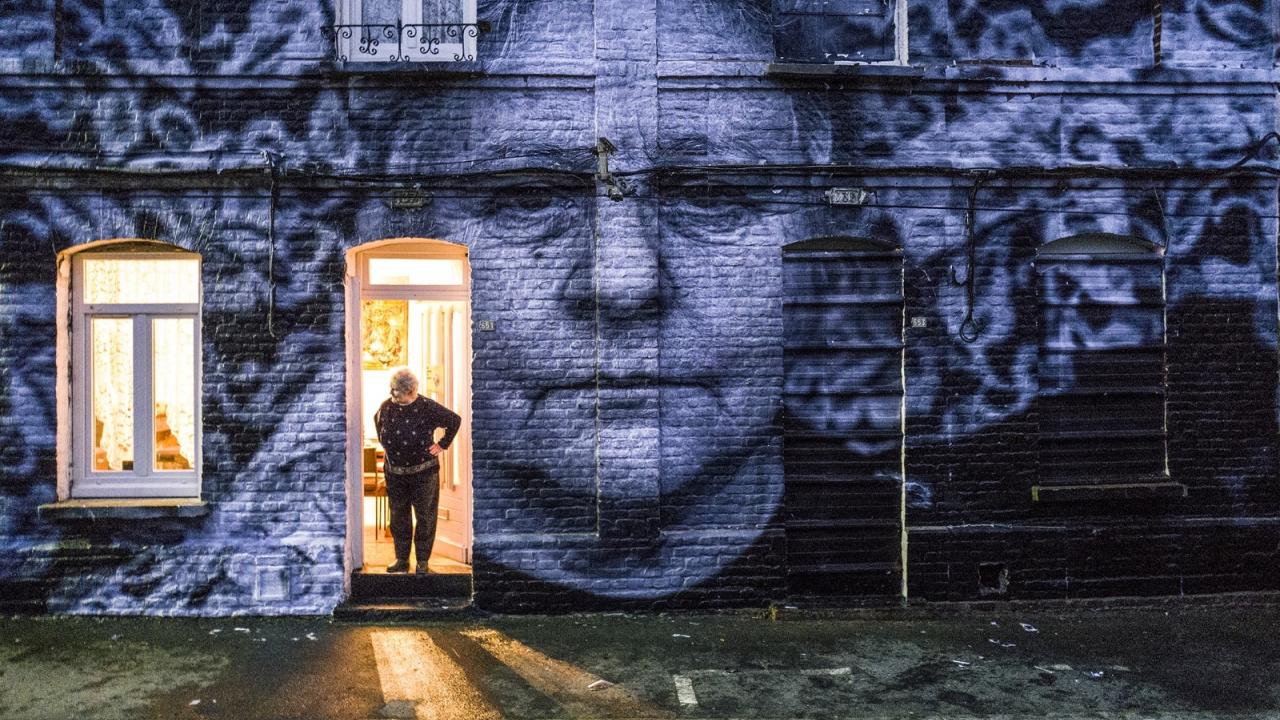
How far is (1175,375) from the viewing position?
26.9 ft

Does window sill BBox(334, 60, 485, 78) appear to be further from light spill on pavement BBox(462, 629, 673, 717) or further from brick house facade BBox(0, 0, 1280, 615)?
light spill on pavement BBox(462, 629, 673, 717)

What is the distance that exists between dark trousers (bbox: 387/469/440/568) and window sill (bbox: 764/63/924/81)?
14.7 feet

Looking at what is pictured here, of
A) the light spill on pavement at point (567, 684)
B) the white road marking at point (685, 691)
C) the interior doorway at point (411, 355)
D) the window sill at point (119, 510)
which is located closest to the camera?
the light spill on pavement at point (567, 684)

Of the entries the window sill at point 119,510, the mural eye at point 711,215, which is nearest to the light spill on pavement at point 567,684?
the window sill at point 119,510

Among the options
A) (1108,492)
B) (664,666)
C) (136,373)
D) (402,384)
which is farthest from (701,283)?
(136,373)

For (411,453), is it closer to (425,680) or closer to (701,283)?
(425,680)

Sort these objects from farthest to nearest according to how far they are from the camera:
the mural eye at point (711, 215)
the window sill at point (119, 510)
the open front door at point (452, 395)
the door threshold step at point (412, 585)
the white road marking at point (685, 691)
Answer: the open front door at point (452, 395)
the door threshold step at point (412, 585)
the mural eye at point (711, 215)
the window sill at point (119, 510)
the white road marking at point (685, 691)

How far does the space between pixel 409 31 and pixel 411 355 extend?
2.90 metres

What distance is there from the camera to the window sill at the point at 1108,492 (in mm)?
7988

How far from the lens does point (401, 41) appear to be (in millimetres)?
8000

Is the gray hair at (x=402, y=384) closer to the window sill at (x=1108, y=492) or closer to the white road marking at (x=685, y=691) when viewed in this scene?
the white road marking at (x=685, y=691)

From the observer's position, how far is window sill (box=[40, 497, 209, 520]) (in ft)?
24.9

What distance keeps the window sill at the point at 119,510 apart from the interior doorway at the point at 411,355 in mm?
1246

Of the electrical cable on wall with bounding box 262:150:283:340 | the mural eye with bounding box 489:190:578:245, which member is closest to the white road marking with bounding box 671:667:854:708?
the mural eye with bounding box 489:190:578:245
